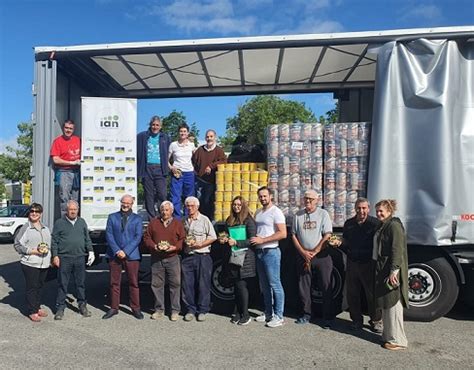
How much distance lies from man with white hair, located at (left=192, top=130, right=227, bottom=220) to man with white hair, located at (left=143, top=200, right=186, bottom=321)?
33.6 inches

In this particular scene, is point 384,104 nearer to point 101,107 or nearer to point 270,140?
point 270,140

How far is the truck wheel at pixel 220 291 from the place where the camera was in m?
6.18

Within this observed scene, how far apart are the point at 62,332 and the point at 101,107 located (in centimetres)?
299

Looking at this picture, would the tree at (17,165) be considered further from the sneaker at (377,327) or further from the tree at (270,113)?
the sneaker at (377,327)

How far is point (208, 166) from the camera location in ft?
21.7

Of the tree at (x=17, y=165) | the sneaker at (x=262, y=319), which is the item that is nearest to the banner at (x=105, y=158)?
the sneaker at (x=262, y=319)

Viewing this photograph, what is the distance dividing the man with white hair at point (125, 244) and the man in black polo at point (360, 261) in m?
2.68

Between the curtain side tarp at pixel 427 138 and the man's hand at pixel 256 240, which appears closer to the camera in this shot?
the curtain side tarp at pixel 427 138

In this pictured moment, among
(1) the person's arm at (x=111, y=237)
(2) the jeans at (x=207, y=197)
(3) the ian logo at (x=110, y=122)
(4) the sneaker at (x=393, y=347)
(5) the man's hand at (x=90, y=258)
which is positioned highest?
(3) the ian logo at (x=110, y=122)

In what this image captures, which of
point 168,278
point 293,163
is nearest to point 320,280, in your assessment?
point 293,163

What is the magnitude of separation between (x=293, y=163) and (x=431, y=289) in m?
2.30

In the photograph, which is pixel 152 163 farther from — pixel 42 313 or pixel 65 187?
pixel 42 313

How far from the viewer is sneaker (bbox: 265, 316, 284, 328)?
5.52 metres

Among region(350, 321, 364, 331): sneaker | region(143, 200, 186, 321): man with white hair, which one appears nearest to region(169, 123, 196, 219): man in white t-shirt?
region(143, 200, 186, 321): man with white hair
